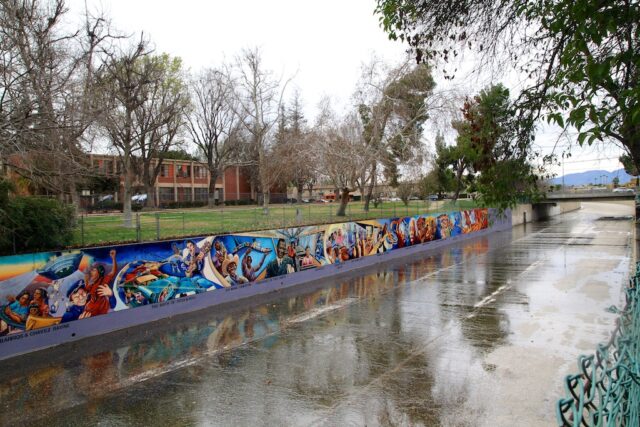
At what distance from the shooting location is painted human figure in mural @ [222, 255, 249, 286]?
46.9 feet

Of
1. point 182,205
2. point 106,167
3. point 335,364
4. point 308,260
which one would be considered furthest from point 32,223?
point 182,205

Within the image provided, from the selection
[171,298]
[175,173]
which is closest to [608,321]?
[171,298]

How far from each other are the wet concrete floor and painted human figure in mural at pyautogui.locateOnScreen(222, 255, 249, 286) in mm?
1196

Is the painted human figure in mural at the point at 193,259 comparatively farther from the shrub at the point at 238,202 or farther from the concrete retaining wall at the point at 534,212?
the shrub at the point at 238,202

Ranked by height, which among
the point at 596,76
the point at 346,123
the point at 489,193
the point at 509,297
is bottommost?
the point at 509,297

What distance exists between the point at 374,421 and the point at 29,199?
1188 cm

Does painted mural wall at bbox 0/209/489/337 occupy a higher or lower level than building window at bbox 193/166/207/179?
lower

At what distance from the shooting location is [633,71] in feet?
24.2

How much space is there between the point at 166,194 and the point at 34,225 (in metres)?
54.3

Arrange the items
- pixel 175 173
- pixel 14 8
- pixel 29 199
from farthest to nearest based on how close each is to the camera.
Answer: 1. pixel 175 173
2. pixel 29 199
3. pixel 14 8

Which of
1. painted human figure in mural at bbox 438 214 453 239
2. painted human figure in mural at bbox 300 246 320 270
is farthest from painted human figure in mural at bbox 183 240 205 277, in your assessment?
painted human figure in mural at bbox 438 214 453 239

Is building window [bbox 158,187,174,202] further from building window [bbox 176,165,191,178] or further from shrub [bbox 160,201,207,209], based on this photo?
shrub [bbox 160,201,207,209]

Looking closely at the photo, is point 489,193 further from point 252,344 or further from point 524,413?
point 252,344

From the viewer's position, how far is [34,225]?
42.9 ft
